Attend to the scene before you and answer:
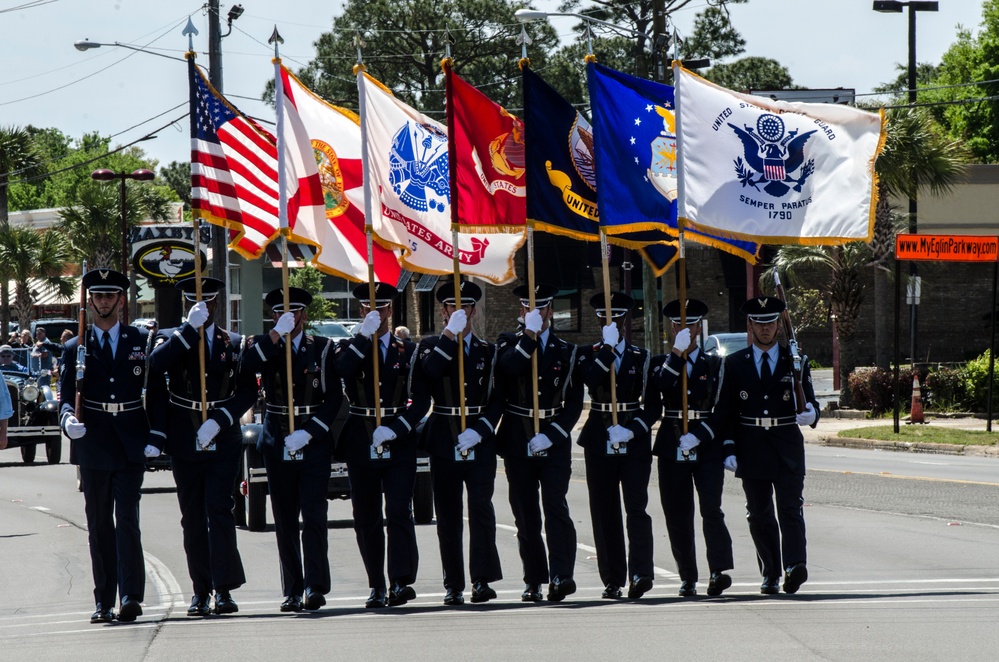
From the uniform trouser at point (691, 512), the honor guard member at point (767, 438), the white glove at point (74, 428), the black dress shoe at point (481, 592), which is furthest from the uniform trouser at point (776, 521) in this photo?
the white glove at point (74, 428)

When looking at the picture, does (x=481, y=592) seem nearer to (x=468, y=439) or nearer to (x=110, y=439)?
(x=468, y=439)

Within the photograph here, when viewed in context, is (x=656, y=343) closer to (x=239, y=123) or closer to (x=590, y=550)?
(x=590, y=550)

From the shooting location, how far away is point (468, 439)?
30.5ft

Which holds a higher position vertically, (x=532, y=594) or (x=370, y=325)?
(x=370, y=325)

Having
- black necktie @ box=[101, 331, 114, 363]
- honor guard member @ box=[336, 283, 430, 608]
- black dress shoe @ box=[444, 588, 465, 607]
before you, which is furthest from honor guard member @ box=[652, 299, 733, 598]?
black necktie @ box=[101, 331, 114, 363]

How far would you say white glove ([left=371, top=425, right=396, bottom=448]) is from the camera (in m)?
9.21

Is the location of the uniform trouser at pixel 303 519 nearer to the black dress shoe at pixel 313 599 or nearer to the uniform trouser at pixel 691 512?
the black dress shoe at pixel 313 599

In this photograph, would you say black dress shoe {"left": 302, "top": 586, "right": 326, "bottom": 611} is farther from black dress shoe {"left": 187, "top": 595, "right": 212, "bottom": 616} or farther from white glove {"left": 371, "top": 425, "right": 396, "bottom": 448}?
white glove {"left": 371, "top": 425, "right": 396, "bottom": 448}

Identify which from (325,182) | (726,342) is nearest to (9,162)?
(726,342)

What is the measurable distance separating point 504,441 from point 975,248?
56.0 ft

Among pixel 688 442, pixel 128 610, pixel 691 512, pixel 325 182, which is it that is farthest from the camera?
pixel 325 182

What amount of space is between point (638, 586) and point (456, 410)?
5.57 feet

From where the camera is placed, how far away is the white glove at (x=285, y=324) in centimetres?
916

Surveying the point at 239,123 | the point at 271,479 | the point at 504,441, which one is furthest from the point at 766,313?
the point at 239,123
